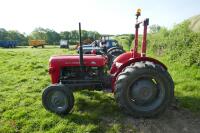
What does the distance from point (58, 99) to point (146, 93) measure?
189cm

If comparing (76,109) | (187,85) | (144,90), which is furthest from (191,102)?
(76,109)

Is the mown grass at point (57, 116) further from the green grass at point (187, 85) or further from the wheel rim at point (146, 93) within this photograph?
the green grass at point (187, 85)

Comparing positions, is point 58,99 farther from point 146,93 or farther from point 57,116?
point 146,93

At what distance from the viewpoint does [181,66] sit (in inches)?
422

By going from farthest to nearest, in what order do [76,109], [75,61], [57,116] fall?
1. [75,61]
2. [76,109]
3. [57,116]

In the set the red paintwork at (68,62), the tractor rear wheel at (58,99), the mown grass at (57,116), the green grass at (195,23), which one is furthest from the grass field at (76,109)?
the green grass at (195,23)

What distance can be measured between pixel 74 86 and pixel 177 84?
3.56m

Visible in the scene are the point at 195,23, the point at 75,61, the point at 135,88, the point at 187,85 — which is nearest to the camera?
the point at 135,88

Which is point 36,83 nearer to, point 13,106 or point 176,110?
point 13,106

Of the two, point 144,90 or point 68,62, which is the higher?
point 68,62

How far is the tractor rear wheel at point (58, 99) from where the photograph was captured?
20.3 feet

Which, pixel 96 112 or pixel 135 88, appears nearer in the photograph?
pixel 135 88

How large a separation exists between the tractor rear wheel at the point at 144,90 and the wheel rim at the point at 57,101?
3.87 feet

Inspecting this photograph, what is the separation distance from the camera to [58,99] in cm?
625
